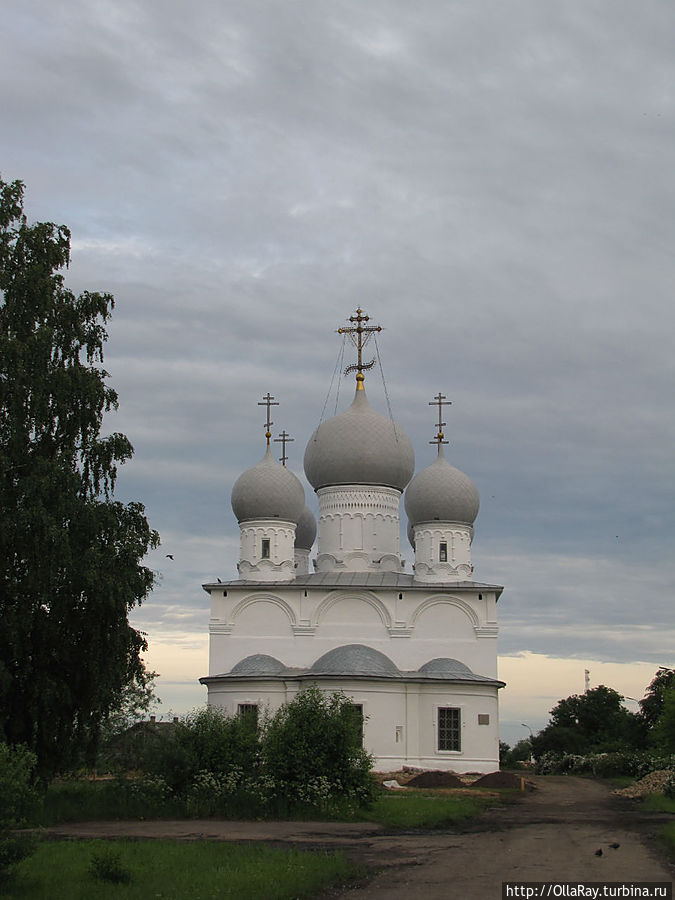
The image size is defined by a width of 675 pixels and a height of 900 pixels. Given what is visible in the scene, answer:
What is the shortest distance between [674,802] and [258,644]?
1569 cm

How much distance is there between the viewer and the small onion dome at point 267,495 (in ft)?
120

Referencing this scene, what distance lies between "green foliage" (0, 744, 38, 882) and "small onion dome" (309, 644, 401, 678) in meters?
20.0

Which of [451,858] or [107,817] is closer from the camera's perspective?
[451,858]

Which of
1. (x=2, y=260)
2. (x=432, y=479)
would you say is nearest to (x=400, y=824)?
(x=2, y=260)

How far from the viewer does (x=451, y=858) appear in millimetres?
13320

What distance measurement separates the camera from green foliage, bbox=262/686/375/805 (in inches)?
751

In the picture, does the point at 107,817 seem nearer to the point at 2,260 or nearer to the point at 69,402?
the point at 69,402

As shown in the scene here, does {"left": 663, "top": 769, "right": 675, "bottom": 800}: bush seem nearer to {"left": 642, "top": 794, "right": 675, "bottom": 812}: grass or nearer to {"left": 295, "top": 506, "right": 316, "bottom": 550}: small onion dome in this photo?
{"left": 642, "top": 794, "right": 675, "bottom": 812}: grass

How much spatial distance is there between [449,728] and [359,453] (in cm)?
999

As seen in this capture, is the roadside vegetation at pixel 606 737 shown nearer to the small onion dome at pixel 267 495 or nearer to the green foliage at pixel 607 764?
the green foliage at pixel 607 764

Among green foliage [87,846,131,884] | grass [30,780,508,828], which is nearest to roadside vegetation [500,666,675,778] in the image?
grass [30,780,508,828]

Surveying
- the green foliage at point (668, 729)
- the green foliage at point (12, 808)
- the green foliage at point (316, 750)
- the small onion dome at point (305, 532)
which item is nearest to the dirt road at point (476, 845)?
the green foliage at point (316, 750)

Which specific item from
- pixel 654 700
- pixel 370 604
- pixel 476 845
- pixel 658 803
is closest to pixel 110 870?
pixel 476 845

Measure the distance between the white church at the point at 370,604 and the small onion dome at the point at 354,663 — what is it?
6cm
